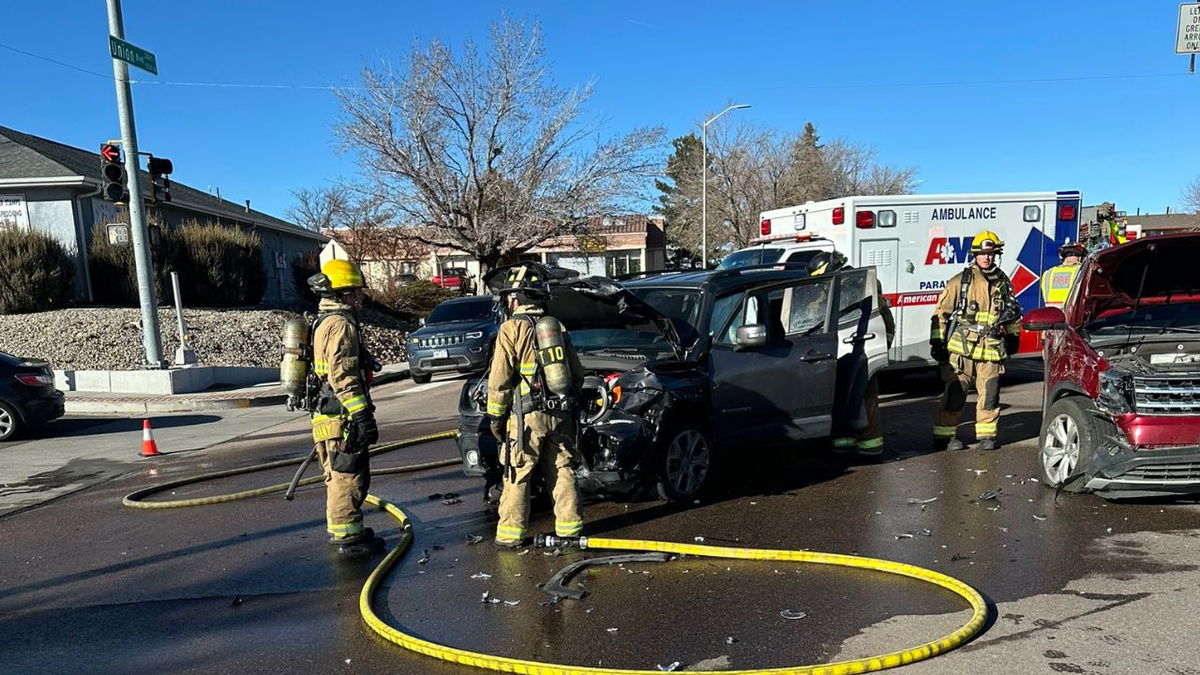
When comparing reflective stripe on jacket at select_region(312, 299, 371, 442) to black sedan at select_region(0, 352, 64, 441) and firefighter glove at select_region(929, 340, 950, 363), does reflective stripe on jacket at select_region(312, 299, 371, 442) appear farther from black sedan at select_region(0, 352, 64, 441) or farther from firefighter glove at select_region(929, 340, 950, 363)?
black sedan at select_region(0, 352, 64, 441)

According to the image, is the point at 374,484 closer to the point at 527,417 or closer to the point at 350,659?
the point at 527,417

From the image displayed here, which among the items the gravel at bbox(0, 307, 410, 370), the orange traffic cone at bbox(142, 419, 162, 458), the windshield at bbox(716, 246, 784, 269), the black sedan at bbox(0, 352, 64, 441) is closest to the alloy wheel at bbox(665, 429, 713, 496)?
the windshield at bbox(716, 246, 784, 269)

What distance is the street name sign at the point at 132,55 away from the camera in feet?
43.9

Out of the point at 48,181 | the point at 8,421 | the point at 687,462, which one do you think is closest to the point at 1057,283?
the point at 687,462

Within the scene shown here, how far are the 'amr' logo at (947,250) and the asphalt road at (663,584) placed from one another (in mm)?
4035

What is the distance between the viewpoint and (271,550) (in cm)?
560

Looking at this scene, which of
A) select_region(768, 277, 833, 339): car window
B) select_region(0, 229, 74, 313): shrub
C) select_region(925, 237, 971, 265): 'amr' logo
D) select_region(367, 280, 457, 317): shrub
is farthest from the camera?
select_region(367, 280, 457, 317): shrub

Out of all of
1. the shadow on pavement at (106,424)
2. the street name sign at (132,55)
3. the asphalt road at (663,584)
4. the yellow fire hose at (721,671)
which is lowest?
the shadow on pavement at (106,424)

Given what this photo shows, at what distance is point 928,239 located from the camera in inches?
417

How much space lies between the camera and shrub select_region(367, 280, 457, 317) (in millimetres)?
29125

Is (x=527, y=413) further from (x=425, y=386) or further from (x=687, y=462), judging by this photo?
(x=425, y=386)

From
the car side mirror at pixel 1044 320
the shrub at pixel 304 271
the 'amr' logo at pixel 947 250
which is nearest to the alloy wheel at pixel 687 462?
the car side mirror at pixel 1044 320

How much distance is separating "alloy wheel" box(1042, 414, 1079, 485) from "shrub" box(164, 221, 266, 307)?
20.3m

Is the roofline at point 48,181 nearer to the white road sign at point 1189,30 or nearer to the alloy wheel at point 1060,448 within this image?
the alloy wheel at point 1060,448
